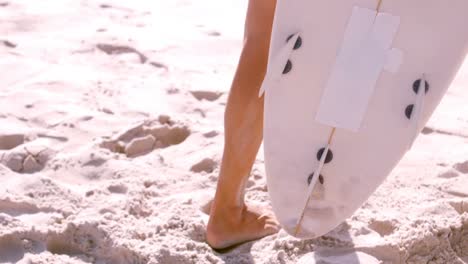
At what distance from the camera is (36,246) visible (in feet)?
7.54

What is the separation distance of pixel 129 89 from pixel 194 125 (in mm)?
398

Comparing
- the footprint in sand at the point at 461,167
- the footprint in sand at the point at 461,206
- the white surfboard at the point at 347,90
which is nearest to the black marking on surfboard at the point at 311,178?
the white surfboard at the point at 347,90

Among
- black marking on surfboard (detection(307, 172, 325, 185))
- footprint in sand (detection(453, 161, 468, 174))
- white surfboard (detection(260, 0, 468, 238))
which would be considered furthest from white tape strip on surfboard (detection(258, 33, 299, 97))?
footprint in sand (detection(453, 161, 468, 174))

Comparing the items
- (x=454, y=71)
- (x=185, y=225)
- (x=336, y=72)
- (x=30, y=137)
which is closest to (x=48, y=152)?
(x=30, y=137)

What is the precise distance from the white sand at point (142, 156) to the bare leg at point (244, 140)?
0.05 meters

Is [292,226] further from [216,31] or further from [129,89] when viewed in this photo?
[216,31]

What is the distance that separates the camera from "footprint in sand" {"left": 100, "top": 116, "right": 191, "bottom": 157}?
281 cm

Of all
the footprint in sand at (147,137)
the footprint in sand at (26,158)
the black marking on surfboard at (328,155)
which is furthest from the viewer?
the footprint in sand at (147,137)

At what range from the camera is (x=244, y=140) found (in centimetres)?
224

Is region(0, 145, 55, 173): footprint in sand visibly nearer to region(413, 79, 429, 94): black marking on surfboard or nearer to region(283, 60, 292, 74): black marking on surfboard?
region(283, 60, 292, 74): black marking on surfboard

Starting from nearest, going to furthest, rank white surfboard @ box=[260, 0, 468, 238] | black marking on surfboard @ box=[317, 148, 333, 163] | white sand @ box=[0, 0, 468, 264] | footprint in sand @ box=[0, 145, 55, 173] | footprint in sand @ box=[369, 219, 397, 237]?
white surfboard @ box=[260, 0, 468, 238], black marking on surfboard @ box=[317, 148, 333, 163], white sand @ box=[0, 0, 468, 264], footprint in sand @ box=[369, 219, 397, 237], footprint in sand @ box=[0, 145, 55, 173]

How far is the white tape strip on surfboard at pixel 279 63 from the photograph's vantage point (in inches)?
81.0

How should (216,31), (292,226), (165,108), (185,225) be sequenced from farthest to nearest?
(216,31) → (165,108) → (185,225) → (292,226)

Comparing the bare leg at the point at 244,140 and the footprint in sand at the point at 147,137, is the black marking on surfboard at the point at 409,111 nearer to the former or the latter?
the bare leg at the point at 244,140
